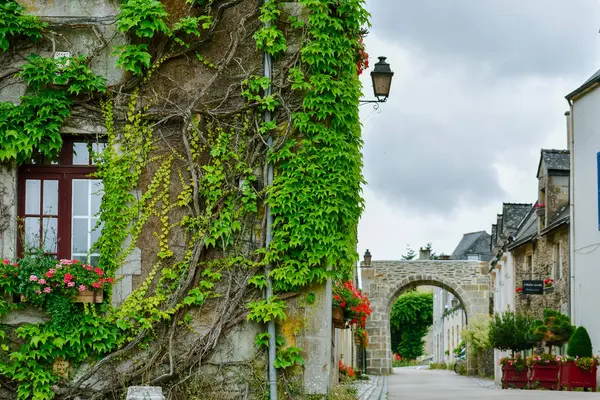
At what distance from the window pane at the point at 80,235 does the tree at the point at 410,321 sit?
53.7 metres

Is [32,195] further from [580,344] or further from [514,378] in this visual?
[514,378]

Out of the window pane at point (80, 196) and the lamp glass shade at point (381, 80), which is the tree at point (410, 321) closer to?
the lamp glass shade at point (381, 80)

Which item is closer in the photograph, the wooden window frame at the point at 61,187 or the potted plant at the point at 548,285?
the wooden window frame at the point at 61,187

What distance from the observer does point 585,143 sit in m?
21.4

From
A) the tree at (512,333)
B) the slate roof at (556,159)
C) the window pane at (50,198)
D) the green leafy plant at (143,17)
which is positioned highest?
the slate roof at (556,159)

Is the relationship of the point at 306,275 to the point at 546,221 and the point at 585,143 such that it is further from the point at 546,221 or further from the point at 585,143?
the point at 546,221

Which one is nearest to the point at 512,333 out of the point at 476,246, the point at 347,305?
the point at 347,305

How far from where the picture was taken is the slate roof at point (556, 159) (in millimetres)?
25750

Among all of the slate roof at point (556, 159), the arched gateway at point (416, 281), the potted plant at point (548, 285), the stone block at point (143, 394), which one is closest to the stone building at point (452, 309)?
the arched gateway at point (416, 281)

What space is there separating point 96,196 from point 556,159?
19.0 m

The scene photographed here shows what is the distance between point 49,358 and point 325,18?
14.4ft

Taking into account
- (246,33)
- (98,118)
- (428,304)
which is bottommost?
(428,304)

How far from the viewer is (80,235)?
9680 millimetres

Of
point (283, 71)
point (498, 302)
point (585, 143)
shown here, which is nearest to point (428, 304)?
point (498, 302)
